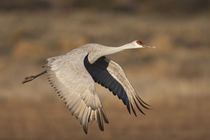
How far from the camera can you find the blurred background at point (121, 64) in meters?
17.5

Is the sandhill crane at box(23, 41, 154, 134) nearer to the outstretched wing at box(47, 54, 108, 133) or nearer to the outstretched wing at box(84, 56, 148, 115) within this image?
the outstretched wing at box(47, 54, 108, 133)

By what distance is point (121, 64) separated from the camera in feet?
68.5

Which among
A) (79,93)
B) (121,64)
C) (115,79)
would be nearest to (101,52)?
(115,79)

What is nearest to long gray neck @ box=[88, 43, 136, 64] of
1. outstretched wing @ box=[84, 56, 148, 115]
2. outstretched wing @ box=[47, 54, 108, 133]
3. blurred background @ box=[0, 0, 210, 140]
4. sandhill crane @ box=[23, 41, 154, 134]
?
sandhill crane @ box=[23, 41, 154, 134]

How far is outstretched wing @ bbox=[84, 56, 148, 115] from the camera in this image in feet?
34.8

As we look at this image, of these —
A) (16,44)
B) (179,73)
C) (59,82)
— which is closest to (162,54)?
(179,73)

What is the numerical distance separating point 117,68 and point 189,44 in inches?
526

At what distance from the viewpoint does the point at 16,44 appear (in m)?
21.9

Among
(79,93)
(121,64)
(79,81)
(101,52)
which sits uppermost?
(121,64)

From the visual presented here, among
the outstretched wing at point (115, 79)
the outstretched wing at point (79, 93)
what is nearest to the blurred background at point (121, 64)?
the outstretched wing at point (115, 79)

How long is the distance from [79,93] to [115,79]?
1.86 m

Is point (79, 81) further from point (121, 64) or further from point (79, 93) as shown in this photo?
point (121, 64)

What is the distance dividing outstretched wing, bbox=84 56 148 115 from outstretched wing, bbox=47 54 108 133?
4.56 feet

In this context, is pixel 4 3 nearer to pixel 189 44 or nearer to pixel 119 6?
pixel 119 6
